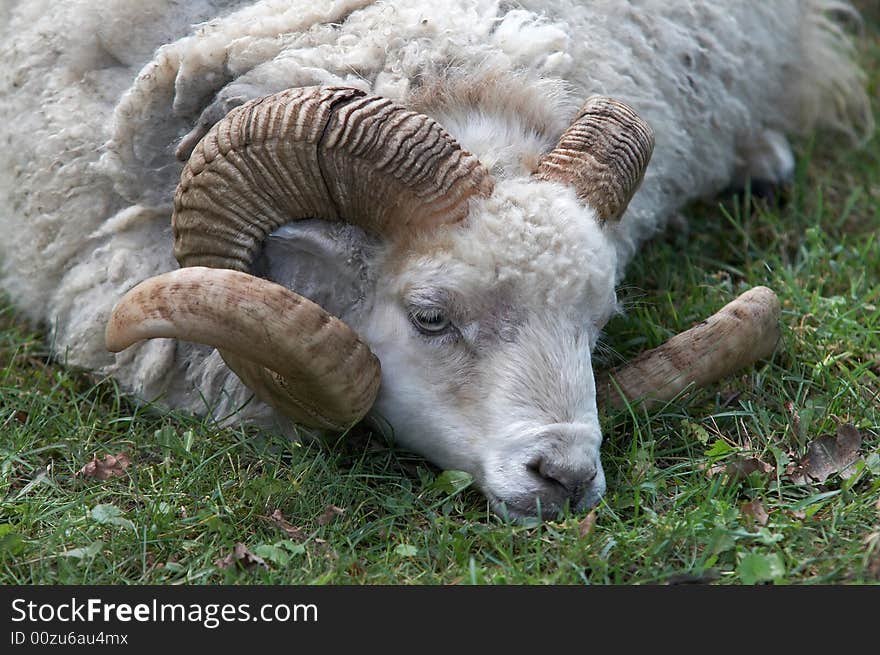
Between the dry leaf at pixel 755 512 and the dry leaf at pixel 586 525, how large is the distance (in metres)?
0.48

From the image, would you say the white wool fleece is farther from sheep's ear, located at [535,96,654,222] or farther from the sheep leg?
the sheep leg

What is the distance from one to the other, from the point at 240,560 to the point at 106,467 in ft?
2.71

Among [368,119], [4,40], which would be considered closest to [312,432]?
[368,119]

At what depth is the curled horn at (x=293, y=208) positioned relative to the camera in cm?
354

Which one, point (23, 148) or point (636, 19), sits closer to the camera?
point (23, 148)

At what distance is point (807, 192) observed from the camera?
632 centimetres

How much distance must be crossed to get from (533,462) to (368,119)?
1172 millimetres

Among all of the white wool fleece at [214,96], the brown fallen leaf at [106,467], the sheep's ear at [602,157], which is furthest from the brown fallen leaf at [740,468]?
the brown fallen leaf at [106,467]

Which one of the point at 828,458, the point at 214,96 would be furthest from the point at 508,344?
the point at 214,96

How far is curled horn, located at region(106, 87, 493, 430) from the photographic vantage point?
3543 millimetres

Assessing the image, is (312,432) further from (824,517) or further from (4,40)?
(4,40)

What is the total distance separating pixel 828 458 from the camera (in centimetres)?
402

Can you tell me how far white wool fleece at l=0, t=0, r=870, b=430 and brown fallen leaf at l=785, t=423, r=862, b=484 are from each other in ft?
2.80
